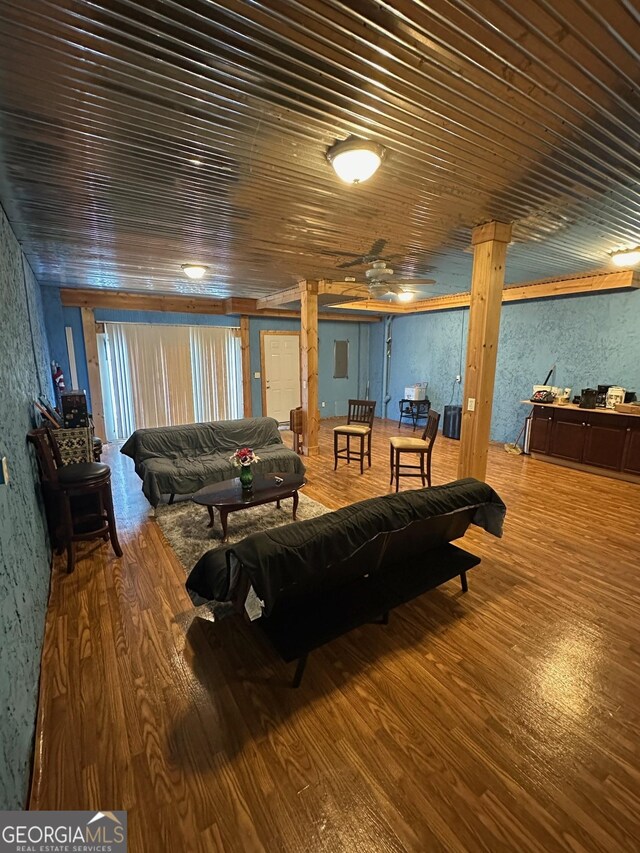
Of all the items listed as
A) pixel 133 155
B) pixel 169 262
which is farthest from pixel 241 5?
pixel 169 262

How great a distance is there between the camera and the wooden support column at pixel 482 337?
332 centimetres

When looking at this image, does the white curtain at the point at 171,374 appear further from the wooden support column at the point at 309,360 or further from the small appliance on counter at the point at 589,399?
the small appliance on counter at the point at 589,399

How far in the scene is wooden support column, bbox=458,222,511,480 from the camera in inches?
131

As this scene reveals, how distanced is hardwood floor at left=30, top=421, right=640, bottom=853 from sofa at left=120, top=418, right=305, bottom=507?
130 centimetres

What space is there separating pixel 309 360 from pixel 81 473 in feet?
11.8

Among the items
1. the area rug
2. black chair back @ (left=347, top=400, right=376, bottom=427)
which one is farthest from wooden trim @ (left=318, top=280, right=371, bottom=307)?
the area rug

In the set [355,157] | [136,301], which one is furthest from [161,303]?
[355,157]

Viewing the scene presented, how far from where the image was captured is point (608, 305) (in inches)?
220

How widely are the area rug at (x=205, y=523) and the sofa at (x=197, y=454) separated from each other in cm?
21

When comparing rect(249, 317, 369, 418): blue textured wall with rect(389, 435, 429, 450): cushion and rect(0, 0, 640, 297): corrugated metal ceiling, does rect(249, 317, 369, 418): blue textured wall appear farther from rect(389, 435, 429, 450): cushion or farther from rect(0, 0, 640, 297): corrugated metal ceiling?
rect(0, 0, 640, 297): corrugated metal ceiling

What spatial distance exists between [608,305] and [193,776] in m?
6.92

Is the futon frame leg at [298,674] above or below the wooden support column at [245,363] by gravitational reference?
below

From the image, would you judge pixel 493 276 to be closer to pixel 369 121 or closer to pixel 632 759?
pixel 369 121

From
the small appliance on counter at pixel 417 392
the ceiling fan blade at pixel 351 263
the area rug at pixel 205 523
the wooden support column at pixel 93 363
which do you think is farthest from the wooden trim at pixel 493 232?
the wooden support column at pixel 93 363
